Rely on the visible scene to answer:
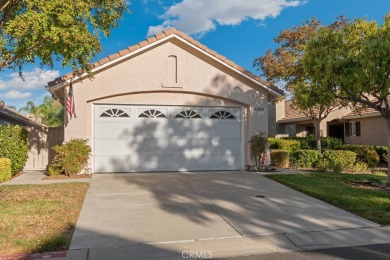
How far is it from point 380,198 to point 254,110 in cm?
635

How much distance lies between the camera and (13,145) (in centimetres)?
1311

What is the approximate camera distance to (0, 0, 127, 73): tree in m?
7.08

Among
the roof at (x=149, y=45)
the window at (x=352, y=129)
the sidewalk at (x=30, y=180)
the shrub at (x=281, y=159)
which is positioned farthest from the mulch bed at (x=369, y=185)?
the window at (x=352, y=129)

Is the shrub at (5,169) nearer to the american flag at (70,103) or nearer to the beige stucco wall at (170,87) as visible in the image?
the beige stucco wall at (170,87)

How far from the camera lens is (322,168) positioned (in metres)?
14.5

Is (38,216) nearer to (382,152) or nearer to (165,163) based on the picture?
(165,163)

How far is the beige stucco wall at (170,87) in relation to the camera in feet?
42.5

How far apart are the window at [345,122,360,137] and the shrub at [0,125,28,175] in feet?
68.7

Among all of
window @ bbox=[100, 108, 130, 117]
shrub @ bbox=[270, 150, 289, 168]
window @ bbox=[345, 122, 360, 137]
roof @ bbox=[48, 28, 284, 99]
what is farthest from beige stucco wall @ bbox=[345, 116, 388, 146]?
window @ bbox=[100, 108, 130, 117]

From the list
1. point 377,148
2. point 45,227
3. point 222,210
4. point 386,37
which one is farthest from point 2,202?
point 377,148

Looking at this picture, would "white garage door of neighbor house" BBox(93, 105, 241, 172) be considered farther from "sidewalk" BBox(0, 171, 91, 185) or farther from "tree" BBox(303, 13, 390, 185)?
"tree" BBox(303, 13, 390, 185)

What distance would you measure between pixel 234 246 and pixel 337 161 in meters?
11.0

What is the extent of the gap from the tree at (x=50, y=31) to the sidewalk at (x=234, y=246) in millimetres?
4392

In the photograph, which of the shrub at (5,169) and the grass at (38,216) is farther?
the shrub at (5,169)
